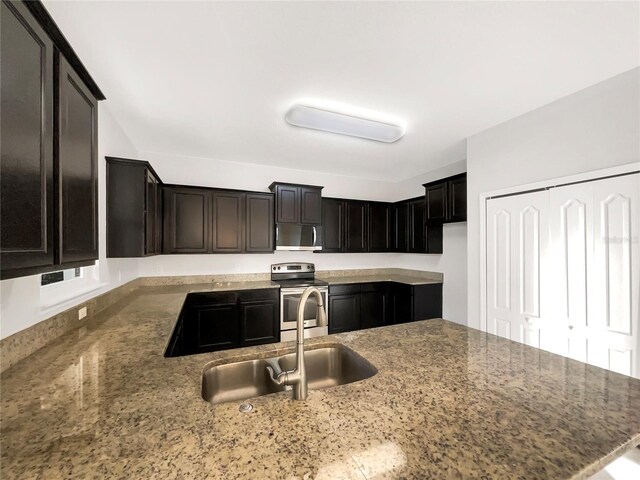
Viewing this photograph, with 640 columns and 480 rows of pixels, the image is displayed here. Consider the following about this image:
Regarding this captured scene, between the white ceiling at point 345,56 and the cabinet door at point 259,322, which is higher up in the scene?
the white ceiling at point 345,56

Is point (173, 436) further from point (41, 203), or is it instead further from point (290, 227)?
point (290, 227)

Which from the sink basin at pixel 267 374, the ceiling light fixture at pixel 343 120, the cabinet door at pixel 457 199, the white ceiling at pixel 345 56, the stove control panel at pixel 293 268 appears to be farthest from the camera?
the stove control panel at pixel 293 268

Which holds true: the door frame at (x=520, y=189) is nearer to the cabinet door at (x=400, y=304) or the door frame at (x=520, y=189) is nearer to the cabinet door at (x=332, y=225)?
the cabinet door at (x=400, y=304)

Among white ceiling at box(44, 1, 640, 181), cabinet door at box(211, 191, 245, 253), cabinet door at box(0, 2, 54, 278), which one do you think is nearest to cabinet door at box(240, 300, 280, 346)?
cabinet door at box(211, 191, 245, 253)

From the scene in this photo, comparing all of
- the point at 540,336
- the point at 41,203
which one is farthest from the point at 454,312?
the point at 41,203

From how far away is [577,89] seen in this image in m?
2.14

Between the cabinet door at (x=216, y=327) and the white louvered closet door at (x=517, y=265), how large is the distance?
2931 mm

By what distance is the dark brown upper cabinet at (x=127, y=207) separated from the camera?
240 centimetres

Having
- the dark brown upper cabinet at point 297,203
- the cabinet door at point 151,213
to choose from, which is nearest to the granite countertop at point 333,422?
the cabinet door at point 151,213

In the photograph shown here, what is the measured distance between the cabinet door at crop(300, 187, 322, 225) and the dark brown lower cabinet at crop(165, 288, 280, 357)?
3.89 feet

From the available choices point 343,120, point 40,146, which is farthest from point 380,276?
point 40,146

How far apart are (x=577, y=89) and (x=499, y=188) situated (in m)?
0.93

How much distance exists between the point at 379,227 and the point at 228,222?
2.59 metres

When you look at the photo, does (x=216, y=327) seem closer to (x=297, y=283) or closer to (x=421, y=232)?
(x=297, y=283)
